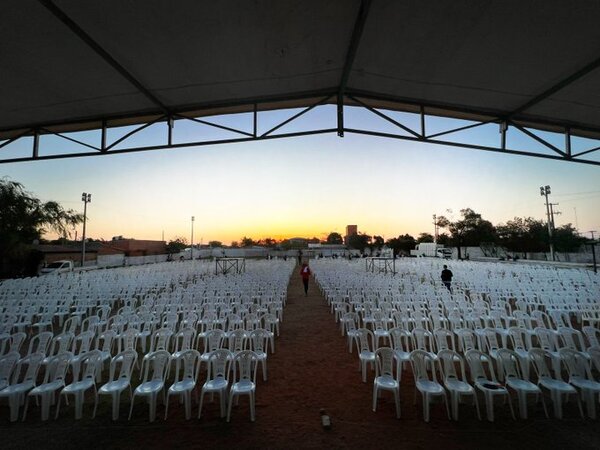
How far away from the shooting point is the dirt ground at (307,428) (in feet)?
13.5

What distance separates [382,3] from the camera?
12.9 feet

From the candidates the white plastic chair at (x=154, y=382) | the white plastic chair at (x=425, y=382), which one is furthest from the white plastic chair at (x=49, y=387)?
the white plastic chair at (x=425, y=382)

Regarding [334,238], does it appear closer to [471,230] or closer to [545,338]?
[471,230]

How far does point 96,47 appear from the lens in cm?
434

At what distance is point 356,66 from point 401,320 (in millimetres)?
6406

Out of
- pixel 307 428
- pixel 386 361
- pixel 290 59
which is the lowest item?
pixel 307 428

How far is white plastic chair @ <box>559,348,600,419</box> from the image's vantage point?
463 cm

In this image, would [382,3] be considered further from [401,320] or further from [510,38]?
[401,320]

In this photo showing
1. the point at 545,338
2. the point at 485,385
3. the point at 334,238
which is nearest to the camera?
the point at 485,385

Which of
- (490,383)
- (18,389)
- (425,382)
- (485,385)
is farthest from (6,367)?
(490,383)

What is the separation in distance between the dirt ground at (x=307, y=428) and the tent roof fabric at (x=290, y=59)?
5685mm

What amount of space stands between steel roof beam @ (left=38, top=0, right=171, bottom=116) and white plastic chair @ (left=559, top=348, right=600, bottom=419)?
902 cm

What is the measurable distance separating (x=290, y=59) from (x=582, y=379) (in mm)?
7528

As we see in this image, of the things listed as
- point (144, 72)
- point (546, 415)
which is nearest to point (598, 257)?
point (546, 415)
